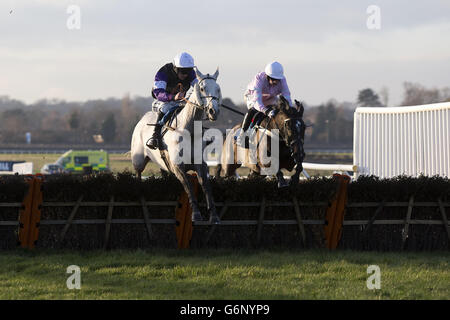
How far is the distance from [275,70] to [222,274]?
4.04m

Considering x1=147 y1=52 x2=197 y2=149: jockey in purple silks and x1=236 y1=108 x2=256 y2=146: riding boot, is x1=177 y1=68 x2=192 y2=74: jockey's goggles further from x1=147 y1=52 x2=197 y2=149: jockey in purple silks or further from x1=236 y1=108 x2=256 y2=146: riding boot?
x1=236 y1=108 x2=256 y2=146: riding boot

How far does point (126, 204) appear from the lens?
414 inches

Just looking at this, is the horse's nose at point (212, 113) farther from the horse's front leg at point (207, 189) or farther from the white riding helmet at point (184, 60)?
the white riding helmet at point (184, 60)

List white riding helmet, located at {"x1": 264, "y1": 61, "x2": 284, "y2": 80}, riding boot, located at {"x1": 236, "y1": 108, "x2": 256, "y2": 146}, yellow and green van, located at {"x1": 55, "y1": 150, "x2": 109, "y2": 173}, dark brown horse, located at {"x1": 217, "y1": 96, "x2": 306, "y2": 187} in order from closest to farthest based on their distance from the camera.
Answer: dark brown horse, located at {"x1": 217, "y1": 96, "x2": 306, "y2": 187} < white riding helmet, located at {"x1": 264, "y1": 61, "x2": 284, "y2": 80} < riding boot, located at {"x1": 236, "y1": 108, "x2": 256, "y2": 146} < yellow and green van, located at {"x1": 55, "y1": 150, "x2": 109, "y2": 173}

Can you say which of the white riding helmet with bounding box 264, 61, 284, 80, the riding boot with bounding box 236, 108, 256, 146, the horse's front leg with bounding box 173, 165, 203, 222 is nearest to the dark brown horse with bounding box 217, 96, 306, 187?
the riding boot with bounding box 236, 108, 256, 146

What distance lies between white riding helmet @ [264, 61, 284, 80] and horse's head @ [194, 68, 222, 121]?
1617 mm

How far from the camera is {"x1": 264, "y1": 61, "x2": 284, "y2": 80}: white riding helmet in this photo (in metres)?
11.3

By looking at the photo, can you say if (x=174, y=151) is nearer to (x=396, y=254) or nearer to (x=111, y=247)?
(x=111, y=247)

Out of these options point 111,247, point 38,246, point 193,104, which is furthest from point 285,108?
point 38,246

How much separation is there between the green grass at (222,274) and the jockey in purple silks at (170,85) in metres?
2.20

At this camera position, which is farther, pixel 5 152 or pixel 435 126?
pixel 5 152

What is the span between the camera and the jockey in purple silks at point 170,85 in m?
10.9

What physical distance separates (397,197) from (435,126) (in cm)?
654

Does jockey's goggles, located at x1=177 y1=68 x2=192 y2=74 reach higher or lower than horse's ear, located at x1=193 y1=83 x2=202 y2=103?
higher
